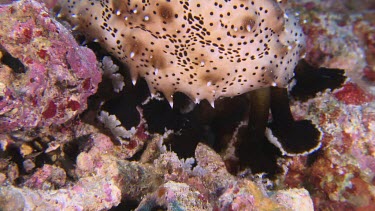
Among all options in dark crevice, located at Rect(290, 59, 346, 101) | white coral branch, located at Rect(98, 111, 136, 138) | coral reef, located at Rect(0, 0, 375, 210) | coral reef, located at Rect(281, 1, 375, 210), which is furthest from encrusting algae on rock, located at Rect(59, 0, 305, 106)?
coral reef, located at Rect(281, 1, 375, 210)

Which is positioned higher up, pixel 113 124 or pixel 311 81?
pixel 311 81

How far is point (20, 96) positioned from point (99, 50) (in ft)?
4.04

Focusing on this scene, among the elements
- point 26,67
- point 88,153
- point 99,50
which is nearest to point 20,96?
point 26,67

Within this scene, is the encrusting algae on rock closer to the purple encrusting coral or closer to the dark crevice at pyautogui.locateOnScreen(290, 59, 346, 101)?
the purple encrusting coral

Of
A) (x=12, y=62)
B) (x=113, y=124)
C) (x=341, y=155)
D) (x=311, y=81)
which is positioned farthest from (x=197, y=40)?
(x=341, y=155)

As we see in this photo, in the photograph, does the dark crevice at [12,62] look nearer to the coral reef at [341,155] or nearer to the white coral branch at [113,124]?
the white coral branch at [113,124]

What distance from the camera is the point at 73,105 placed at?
8.41ft

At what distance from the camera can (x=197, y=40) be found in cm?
280

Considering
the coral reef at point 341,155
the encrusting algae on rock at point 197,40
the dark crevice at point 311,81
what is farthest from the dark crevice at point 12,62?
the dark crevice at point 311,81

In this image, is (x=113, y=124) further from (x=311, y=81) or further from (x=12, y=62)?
(x=311, y=81)

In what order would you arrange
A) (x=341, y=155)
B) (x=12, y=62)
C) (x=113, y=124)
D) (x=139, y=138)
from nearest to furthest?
(x=12, y=62) → (x=113, y=124) → (x=139, y=138) → (x=341, y=155)

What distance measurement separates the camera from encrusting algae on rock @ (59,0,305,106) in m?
2.70

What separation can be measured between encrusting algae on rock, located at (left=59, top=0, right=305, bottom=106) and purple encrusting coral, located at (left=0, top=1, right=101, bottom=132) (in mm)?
598

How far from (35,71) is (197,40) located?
1.41 metres
